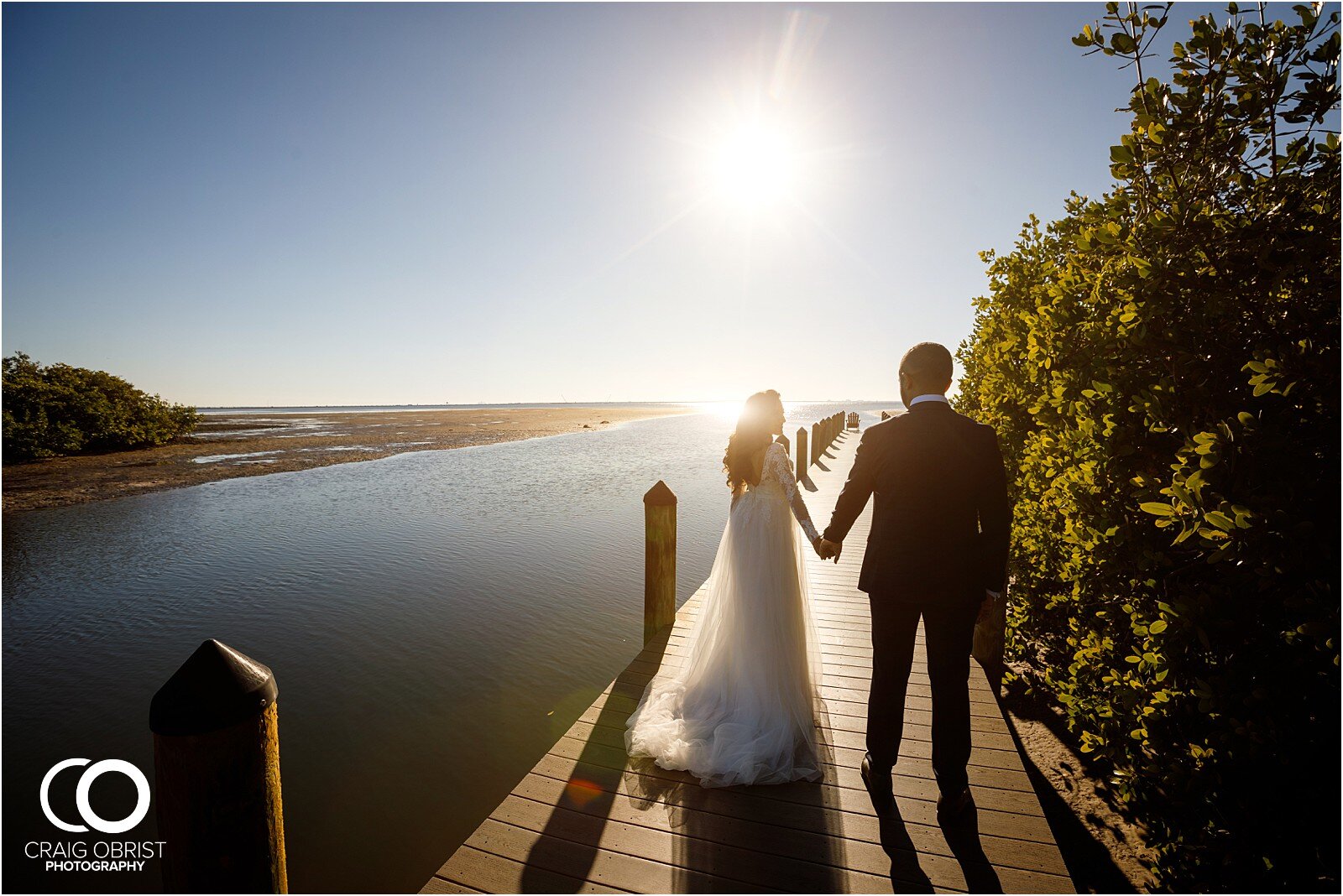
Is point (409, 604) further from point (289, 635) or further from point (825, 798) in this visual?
point (825, 798)

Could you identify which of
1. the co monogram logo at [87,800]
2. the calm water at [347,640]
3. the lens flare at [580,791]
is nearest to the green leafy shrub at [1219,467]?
the lens flare at [580,791]

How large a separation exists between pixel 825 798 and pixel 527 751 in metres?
2.88

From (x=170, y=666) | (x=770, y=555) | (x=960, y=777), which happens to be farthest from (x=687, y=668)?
(x=170, y=666)

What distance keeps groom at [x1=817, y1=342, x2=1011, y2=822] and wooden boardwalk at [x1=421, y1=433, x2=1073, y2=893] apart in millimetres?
231

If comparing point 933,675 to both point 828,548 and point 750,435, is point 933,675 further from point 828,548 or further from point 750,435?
point 750,435

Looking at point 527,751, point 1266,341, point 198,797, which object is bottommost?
point 527,751

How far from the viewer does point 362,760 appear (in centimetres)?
477

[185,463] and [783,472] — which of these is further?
[185,463]

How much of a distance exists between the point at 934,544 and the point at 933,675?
710mm

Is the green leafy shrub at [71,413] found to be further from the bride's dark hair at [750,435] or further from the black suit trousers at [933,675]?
the black suit trousers at [933,675]

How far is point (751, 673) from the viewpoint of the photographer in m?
3.71

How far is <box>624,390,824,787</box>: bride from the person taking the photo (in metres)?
3.35

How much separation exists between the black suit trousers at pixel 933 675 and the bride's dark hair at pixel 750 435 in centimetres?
145

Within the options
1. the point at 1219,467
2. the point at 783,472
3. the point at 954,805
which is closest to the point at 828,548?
the point at 783,472
